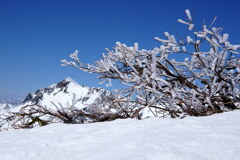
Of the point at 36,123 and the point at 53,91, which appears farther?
the point at 53,91

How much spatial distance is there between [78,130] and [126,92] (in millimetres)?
1140

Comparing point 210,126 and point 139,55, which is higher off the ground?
point 139,55

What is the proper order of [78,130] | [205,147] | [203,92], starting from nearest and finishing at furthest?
[205,147]
[78,130]
[203,92]

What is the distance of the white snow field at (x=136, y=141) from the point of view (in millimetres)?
1121

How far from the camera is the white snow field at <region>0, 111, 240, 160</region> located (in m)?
1.12

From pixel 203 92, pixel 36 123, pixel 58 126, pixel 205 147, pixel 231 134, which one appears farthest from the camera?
pixel 36 123

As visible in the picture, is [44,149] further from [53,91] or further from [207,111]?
[53,91]

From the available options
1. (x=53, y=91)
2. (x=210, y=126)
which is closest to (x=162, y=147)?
(x=210, y=126)

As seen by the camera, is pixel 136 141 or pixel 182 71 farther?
pixel 182 71

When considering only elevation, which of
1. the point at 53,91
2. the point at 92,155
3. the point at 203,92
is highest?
the point at 53,91

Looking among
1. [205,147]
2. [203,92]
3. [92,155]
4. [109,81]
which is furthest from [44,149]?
[203,92]

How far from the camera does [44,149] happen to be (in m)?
1.36

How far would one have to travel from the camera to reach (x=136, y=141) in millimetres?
1325

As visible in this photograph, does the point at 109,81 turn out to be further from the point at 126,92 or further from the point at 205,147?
the point at 205,147
